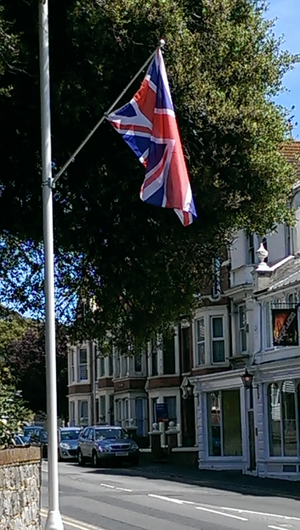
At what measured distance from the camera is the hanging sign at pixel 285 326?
32.2 metres

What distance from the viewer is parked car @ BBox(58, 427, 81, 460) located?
5053 cm

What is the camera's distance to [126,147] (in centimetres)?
1424

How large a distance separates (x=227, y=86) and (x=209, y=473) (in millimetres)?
25775

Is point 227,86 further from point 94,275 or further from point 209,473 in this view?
point 209,473

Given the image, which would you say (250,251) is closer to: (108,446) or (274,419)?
(274,419)

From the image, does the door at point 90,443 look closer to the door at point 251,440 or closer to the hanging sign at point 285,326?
the door at point 251,440

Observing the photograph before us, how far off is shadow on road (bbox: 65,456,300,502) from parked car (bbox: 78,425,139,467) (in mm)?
503

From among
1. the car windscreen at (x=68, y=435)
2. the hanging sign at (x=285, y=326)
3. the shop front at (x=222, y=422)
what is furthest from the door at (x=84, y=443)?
the hanging sign at (x=285, y=326)

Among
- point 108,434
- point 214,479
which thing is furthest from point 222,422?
point 108,434

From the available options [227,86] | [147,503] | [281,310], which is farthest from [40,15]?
[281,310]

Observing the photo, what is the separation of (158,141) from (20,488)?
444 cm

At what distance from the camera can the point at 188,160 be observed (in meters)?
14.4

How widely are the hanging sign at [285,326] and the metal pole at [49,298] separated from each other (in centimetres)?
2107

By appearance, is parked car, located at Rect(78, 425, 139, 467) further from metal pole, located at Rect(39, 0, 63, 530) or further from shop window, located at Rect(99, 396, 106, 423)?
metal pole, located at Rect(39, 0, 63, 530)
